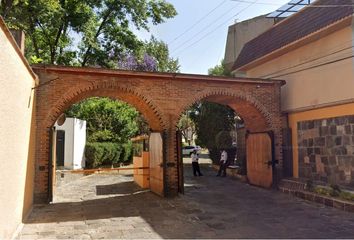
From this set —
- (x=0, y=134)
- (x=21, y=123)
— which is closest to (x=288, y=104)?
(x=21, y=123)

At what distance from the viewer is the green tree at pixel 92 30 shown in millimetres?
21391

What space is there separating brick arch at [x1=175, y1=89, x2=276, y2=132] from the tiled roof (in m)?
2.27

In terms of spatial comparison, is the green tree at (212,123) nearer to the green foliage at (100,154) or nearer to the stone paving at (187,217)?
the green foliage at (100,154)

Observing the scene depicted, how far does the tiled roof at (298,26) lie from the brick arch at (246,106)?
227cm

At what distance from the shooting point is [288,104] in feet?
46.5

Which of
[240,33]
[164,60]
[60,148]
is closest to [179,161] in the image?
[60,148]

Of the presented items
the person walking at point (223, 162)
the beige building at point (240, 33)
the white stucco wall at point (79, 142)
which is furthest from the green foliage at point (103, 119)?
the person walking at point (223, 162)

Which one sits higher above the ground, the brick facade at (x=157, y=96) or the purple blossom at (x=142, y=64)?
the purple blossom at (x=142, y=64)

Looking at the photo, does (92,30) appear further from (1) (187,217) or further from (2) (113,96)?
(1) (187,217)

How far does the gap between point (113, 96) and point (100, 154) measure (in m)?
10.5

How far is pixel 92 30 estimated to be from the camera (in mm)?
22484

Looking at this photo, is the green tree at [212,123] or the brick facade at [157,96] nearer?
the brick facade at [157,96]

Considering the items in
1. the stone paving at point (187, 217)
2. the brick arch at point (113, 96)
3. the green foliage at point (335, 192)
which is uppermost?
the brick arch at point (113, 96)

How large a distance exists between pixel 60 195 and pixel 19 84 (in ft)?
20.5
